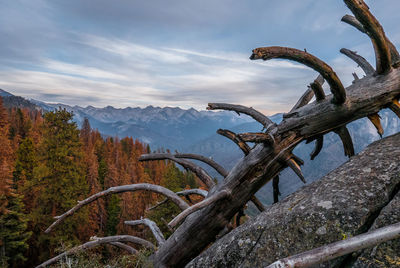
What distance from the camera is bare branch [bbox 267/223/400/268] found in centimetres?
120

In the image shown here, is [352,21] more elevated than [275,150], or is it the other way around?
[352,21]

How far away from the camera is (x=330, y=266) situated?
7.39 ft

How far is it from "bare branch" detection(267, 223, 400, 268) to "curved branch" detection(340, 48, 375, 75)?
3.12 meters

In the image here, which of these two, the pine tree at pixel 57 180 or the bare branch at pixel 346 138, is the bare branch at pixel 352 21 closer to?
the bare branch at pixel 346 138

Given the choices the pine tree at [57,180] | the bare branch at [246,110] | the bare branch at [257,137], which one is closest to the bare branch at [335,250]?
the bare branch at [257,137]

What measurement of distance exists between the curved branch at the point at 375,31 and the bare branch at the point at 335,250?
2228 mm

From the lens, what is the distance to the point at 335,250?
1.25m

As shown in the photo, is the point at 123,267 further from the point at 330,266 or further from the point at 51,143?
the point at 51,143

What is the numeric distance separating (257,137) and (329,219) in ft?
3.79

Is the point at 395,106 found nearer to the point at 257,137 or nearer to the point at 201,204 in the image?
the point at 257,137

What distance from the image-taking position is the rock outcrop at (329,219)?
7.72 ft

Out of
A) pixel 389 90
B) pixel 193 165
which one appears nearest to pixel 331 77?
pixel 389 90

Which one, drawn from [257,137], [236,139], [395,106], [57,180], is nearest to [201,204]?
[236,139]

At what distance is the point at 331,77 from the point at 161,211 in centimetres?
2939
